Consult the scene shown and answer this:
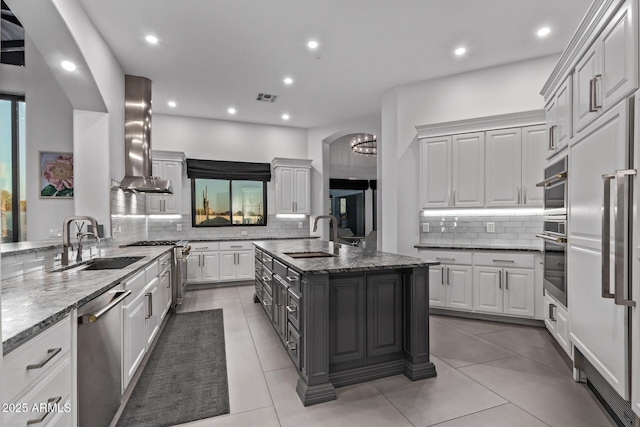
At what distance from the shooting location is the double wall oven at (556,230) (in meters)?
2.58

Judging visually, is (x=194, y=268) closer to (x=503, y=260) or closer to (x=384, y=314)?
(x=384, y=314)

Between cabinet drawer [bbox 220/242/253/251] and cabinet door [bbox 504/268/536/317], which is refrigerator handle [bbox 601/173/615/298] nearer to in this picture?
cabinet door [bbox 504/268/536/317]

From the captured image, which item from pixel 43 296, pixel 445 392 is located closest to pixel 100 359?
pixel 43 296

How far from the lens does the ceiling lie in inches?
118

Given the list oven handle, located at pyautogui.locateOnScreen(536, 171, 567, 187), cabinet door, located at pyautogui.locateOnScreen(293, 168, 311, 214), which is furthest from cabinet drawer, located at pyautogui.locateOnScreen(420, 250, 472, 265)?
cabinet door, located at pyautogui.locateOnScreen(293, 168, 311, 214)

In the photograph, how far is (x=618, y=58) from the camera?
→ 1772 mm

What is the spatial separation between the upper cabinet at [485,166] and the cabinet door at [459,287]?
0.85 m

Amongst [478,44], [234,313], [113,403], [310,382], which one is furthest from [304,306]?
[478,44]

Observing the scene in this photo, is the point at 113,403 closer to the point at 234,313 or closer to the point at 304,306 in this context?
the point at 304,306

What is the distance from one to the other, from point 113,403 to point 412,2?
4.00 metres

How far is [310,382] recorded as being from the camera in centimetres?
223

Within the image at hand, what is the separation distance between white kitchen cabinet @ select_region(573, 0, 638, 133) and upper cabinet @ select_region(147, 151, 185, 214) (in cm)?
568

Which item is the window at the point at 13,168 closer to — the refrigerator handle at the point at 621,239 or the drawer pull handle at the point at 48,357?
the drawer pull handle at the point at 48,357

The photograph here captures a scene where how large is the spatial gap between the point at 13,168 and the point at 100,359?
412 centimetres
